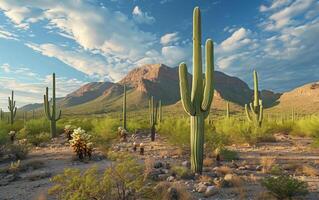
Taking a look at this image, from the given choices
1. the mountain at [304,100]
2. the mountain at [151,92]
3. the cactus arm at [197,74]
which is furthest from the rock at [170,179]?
the mountain at [151,92]

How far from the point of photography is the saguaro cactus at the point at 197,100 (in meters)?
9.51

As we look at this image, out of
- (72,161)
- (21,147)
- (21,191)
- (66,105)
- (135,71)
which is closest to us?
(21,191)

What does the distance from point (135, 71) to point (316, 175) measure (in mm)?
190336

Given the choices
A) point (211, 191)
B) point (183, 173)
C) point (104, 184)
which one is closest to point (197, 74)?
point (183, 173)

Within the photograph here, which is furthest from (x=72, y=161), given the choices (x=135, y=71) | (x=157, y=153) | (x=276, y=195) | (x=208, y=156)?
(x=135, y=71)

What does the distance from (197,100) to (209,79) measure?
758 millimetres

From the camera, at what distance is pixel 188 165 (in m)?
10.5

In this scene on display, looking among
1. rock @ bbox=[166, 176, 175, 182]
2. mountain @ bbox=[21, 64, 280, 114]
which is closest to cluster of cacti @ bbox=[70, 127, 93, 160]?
rock @ bbox=[166, 176, 175, 182]

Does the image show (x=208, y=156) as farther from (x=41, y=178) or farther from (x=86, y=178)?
(x=86, y=178)

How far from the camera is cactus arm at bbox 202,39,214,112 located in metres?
9.58

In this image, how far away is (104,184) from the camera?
5.98 metres

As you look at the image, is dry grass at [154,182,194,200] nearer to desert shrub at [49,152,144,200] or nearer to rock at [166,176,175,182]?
desert shrub at [49,152,144,200]

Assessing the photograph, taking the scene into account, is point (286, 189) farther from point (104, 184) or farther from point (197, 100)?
point (197, 100)

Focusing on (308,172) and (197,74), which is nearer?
(308,172)
